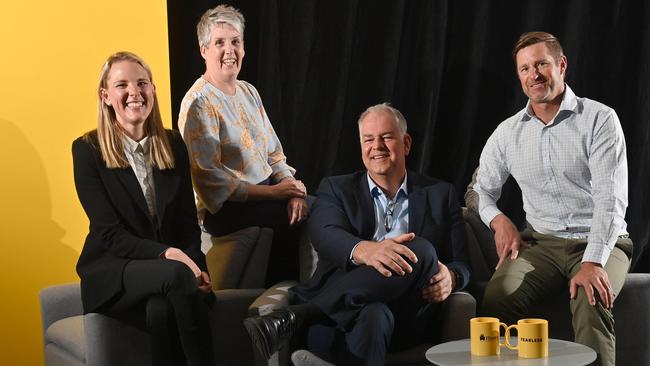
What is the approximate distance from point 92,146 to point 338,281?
39.9 inches

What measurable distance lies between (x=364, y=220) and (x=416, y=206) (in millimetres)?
206

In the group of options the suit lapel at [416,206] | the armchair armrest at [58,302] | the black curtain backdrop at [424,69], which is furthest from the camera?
the black curtain backdrop at [424,69]

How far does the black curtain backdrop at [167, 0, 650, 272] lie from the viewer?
15.9 feet

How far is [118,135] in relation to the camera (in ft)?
11.9

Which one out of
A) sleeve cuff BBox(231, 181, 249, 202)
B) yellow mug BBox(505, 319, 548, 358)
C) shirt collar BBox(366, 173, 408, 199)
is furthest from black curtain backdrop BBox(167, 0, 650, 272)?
yellow mug BBox(505, 319, 548, 358)

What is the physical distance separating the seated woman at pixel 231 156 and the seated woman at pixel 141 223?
0.34 meters

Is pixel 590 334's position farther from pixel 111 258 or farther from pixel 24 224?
pixel 24 224

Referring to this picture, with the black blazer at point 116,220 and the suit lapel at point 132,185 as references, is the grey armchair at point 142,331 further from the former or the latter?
the suit lapel at point 132,185

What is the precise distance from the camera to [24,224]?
4.28 metres

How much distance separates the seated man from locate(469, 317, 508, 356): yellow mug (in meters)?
0.35

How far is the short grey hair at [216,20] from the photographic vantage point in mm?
4234

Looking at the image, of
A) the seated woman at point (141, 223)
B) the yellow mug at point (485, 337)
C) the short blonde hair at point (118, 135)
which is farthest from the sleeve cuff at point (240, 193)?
the yellow mug at point (485, 337)

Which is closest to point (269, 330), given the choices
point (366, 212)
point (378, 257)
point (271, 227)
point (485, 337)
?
point (378, 257)

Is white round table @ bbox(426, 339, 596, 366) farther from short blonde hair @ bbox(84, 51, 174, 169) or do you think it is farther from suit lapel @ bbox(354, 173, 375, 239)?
short blonde hair @ bbox(84, 51, 174, 169)
